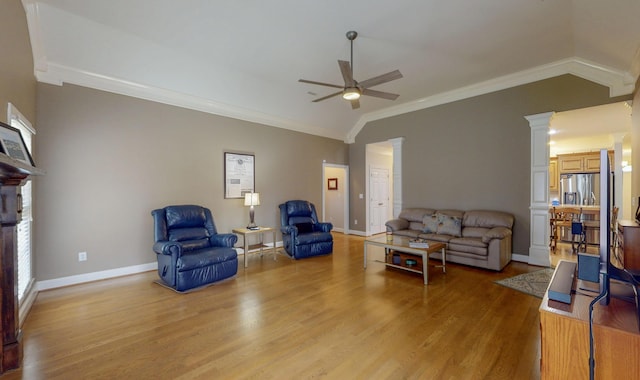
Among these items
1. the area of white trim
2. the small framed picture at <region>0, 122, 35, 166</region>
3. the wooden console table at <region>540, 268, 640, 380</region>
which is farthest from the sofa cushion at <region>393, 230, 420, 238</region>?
the small framed picture at <region>0, 122, 35, 166</region>

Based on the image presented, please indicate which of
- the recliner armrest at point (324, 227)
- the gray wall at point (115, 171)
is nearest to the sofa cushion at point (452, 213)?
the recliner armrest at point (324, 227)

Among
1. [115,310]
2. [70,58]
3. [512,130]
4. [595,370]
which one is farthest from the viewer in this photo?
[512,130]

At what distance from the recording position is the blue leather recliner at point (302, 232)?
5145 mm

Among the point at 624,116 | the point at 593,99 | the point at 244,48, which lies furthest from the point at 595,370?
the point at 624,116

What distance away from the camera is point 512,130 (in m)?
5.01

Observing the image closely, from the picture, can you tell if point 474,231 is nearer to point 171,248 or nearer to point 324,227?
point 324,227

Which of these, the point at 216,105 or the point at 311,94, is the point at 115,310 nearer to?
the point at 216,105

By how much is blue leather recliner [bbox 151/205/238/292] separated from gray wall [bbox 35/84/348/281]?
574 millimetres

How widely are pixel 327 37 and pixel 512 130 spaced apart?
382 centimetres

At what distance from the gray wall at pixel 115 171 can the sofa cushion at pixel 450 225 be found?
12.7ft

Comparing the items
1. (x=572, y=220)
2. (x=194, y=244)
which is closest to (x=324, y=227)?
(x=194, y=244)

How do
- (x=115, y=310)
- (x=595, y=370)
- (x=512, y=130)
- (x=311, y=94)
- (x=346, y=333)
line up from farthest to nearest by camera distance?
(x=311, y=94) → (x=512, y=130) → (x=115, y=310) → (x=346, y=333) → (x=595, y=370)

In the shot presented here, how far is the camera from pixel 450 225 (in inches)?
199

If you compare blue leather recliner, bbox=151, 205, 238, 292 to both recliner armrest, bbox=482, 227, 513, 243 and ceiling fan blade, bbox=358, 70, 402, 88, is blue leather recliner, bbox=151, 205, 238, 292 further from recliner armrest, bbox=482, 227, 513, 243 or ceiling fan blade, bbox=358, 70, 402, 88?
recliner armrest, bbox=482, 227, 513, 243
